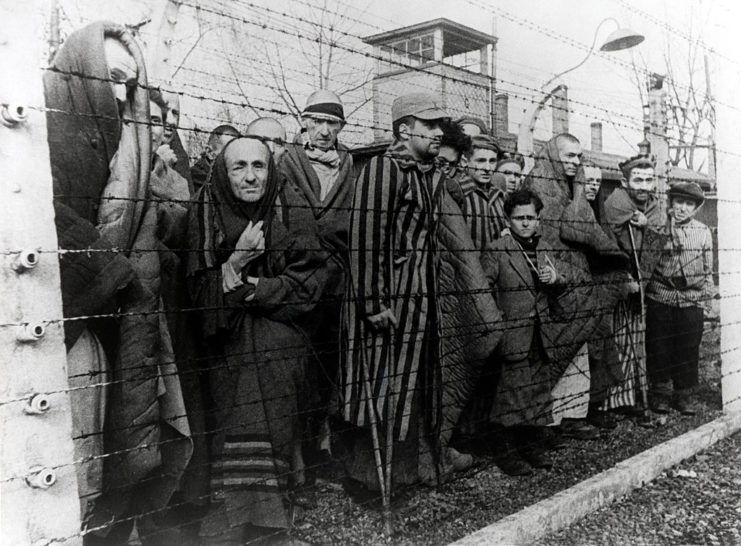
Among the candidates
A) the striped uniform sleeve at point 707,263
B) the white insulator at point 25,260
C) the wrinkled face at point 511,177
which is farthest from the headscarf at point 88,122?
the striped uniform sleeve at point 707,263

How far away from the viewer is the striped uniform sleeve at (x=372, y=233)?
11.8 feet

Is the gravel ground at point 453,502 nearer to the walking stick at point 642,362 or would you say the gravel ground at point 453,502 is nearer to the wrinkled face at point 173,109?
the walking stick at point 642,362

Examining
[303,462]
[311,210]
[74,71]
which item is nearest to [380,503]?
[303,462]

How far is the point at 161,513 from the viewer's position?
2.97 meters

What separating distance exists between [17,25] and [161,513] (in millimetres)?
1805

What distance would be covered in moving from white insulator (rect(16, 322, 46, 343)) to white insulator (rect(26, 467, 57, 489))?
0.37 meters

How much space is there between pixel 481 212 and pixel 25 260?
2.73m

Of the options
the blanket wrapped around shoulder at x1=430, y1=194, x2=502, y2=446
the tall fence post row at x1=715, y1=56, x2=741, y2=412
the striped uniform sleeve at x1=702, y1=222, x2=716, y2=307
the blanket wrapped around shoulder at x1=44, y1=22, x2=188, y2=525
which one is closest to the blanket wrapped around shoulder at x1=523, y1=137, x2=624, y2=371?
the blanket wrapped around shoulder at x1=430, y1=194, x2=502, y2=446

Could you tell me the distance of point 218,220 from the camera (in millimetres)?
3127

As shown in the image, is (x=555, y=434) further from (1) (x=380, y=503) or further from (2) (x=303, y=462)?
(2) (x=303, y=462)

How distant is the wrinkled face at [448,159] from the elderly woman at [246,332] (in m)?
1.21

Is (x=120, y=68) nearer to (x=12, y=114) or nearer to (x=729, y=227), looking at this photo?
(x=12, y=114)

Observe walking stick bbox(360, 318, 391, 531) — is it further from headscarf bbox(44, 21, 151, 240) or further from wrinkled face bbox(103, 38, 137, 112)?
Answer: wrinkled face bbox(103, 38, 137, 112)

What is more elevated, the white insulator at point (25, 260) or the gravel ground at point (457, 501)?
the white insulator at point (25, 260)
